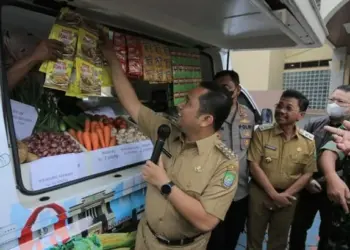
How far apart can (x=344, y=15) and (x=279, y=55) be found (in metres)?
5.03

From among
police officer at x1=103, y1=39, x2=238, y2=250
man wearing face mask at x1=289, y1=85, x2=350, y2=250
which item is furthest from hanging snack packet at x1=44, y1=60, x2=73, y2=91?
man wearing face mask at x1=289, y1=85, x2=350, y2=250

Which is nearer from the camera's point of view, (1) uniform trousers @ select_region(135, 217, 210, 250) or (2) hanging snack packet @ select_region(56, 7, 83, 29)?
(2) hanging snack packet @ select_region(56, 7, 83, 29)

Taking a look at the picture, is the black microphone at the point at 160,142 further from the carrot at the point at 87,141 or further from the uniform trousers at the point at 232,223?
the uniform trousers at the point at 232,223

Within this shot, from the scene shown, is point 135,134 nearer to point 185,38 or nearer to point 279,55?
point 185,38

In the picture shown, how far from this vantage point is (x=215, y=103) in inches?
56.6

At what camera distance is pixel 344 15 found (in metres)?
5.48

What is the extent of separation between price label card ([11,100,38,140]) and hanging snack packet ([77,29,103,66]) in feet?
1.21

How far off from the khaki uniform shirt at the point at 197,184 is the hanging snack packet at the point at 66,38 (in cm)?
77

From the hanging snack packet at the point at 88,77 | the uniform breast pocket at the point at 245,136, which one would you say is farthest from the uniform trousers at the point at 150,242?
the uniform breast pocket at the point at 245,136

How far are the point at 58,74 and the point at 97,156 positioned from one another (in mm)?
464

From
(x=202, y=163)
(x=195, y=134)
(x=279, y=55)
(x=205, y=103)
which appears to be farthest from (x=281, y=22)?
(x=279, y=55)

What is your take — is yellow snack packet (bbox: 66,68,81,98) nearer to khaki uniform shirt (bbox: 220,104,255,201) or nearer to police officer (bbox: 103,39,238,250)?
police officer (bbox: 103,39,238,250)

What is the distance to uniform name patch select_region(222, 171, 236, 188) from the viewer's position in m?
1.34

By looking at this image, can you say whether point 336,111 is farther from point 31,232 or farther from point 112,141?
point 31,232
